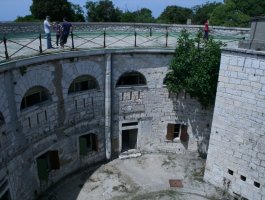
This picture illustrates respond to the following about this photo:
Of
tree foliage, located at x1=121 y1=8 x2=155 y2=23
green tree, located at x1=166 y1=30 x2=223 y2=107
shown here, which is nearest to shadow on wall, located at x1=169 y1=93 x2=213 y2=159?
green tree, located at x1=166 y1=30 x2=223 y2=107

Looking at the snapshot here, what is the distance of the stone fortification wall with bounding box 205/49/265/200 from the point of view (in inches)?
471

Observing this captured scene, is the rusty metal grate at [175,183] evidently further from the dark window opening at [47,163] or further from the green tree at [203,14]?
the green tree at [203,14]

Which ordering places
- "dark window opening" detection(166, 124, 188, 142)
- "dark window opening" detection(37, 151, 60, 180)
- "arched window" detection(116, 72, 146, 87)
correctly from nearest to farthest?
"dark window opening" detection(37, 151, 60, 180) < "arched window" detection(116, 72, 146, 87) < "dark window opening" detection(166, 124, 188, 142)

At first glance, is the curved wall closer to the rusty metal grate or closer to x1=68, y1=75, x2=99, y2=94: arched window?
x1=68, y1=75, x2=99, y2=94: arched window

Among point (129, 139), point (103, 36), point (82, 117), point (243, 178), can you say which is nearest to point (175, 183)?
point (243, 178)

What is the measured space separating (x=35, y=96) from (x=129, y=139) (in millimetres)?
6920

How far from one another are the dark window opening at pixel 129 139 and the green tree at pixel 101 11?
3151 cm

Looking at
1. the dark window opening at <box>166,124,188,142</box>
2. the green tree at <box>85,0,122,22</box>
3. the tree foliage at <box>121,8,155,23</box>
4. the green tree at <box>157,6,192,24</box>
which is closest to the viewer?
the dark window opening at <box>166,124,188,142</box>

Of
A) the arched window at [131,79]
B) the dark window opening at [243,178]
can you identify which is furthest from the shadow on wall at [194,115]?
the dark window opening at [243,178]

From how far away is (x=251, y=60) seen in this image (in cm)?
1181

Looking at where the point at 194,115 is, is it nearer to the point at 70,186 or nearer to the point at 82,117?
the point at 82,117

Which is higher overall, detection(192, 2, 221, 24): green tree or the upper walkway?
detection(192, 2, 221, 24): green tree

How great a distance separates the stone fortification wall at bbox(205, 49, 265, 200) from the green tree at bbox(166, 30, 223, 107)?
1.06m

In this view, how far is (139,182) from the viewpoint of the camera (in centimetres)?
1450
